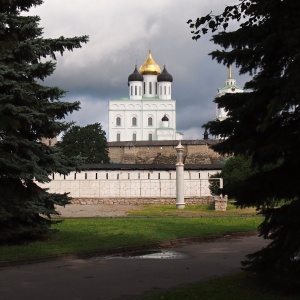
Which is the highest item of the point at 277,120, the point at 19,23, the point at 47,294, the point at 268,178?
the point at 19,23

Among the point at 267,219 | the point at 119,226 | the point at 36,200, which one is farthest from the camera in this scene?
the point at 119,226

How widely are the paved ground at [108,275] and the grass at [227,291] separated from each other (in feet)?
2.35

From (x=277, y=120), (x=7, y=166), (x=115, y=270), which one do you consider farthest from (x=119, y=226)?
(x=277, y=120)

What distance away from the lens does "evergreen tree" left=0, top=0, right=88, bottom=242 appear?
525 inches

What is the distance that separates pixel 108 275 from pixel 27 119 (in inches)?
190

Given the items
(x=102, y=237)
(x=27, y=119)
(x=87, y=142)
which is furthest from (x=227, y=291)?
(x=87, y=142)

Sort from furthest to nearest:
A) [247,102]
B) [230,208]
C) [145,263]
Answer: [230,208]
[145,263]
[247,102]

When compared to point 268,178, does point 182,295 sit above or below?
below

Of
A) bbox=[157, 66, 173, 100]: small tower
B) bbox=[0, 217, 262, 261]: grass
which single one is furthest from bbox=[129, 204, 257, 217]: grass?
bbox=[157, 66, 173, 100]: small tower

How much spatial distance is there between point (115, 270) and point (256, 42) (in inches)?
206

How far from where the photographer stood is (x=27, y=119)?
44.0 feet

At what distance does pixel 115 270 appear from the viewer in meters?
10.9

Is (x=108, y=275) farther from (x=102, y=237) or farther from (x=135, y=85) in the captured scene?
(x=135, y=85)

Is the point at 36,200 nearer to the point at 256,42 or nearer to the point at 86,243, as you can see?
the point at 86,243
